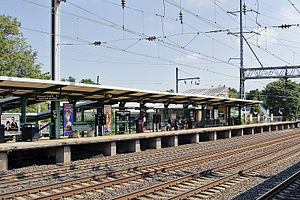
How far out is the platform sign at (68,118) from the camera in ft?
54.1

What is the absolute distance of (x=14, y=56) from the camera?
31.1m

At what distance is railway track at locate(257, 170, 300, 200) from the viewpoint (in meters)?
7.87

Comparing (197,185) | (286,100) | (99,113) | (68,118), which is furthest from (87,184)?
(286,100)

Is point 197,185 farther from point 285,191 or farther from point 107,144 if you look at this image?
point 107,144

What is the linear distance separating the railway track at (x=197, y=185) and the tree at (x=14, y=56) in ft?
82.0

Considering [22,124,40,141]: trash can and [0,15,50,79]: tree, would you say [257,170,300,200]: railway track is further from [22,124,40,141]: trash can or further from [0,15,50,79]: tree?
[0,15,50,79]: tree

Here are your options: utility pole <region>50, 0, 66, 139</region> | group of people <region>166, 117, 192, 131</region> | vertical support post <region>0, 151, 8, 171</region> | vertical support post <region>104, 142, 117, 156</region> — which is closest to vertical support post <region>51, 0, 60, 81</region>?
utility pole <region>50, 0, 66, 139</region>

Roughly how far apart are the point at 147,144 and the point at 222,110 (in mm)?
15509

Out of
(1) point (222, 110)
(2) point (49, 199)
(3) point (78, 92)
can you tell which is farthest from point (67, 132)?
(1) point (222, 110)

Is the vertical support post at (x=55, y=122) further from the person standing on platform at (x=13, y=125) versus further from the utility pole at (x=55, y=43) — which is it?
the person standing on platform at (x=13, y=125)

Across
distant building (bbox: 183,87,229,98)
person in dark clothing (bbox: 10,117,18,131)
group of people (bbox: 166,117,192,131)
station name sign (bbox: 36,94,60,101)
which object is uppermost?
distant building (bbox: 183,87,229,98)

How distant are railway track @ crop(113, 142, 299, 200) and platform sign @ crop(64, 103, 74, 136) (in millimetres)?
8379

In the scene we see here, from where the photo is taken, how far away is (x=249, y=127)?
3247 centimetres

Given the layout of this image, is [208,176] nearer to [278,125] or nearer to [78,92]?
[78,92]
